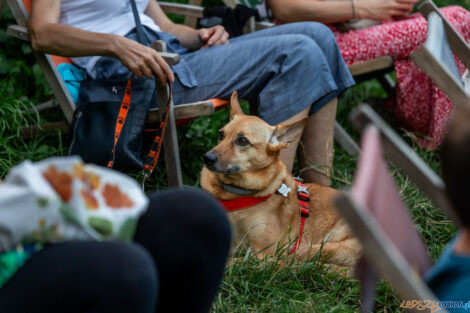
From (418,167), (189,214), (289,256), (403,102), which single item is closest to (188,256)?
(189,214)

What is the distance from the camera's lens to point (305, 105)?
2801mm

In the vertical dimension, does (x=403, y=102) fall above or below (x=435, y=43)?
below

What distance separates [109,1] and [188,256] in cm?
205

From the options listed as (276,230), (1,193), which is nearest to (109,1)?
(276,230)

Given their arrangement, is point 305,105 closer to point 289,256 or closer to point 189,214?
point 289,256

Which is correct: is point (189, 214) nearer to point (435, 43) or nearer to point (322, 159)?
point (435, 43)

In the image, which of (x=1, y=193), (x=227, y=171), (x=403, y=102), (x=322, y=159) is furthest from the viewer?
(x=403, y=102)

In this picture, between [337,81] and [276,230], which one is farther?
[337,81]

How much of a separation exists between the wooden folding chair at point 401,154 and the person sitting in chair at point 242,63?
156cm

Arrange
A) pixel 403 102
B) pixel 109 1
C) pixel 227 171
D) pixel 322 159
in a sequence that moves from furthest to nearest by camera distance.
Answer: pixel 403 102 → pixel 322 159 → pixel 109 1 → pixel 227 171

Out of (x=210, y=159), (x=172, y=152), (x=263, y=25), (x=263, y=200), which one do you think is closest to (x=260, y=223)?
(x=263, y=200)

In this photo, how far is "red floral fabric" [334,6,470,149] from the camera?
359cm

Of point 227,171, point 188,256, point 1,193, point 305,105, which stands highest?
point 1,193

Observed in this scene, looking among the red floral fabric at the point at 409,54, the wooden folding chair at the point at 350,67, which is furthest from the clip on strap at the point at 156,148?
the red floral fabric at the point at 409,54
